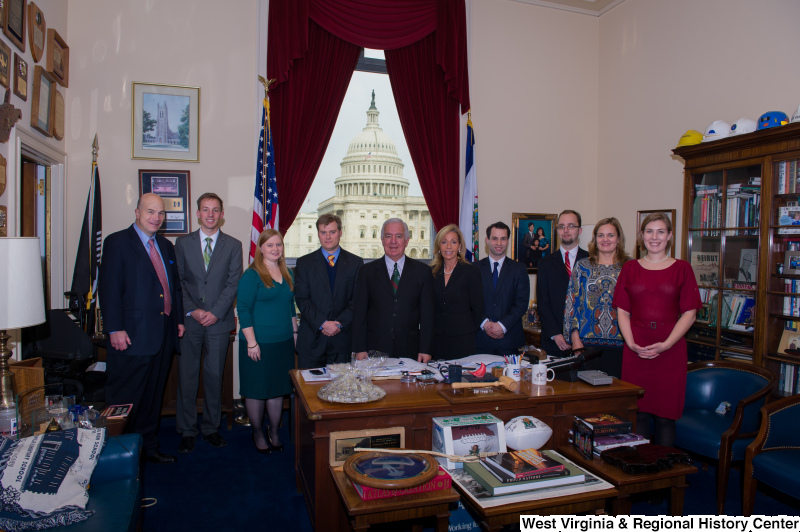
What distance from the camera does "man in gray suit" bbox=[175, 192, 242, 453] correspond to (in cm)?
368

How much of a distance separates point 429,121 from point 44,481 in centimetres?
438

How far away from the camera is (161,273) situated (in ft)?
11.3

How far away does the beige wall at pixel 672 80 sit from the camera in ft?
13.1

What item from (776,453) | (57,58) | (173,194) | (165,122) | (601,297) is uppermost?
(57,58)

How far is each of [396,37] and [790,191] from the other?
3587mm

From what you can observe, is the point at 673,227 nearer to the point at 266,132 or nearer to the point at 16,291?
the point at 266,132

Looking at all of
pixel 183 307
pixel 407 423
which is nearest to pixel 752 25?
pixel 407 423

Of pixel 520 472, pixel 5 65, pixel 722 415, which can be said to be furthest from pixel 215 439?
pixel 722 415

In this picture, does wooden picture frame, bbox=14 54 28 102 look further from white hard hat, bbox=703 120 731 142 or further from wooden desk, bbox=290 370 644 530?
white hard hat, bbox=703 120 731 142

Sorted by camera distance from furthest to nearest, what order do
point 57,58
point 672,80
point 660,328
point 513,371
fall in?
point 672,80
point 57,58
point 660,328
point 513,371

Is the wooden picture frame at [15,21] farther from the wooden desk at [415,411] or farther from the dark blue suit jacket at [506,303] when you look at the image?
the dark blue suit jacket at [506,303]

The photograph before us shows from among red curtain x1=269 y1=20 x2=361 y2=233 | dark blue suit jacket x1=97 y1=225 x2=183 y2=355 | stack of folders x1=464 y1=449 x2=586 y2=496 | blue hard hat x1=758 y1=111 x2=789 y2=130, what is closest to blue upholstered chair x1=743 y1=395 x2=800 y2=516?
stack of folders x1=464 y1=449 x2=586 y2=496

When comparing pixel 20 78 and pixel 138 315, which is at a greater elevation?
pixel 20 78

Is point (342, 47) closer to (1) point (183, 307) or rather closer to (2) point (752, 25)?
(1) point (183, 307)
